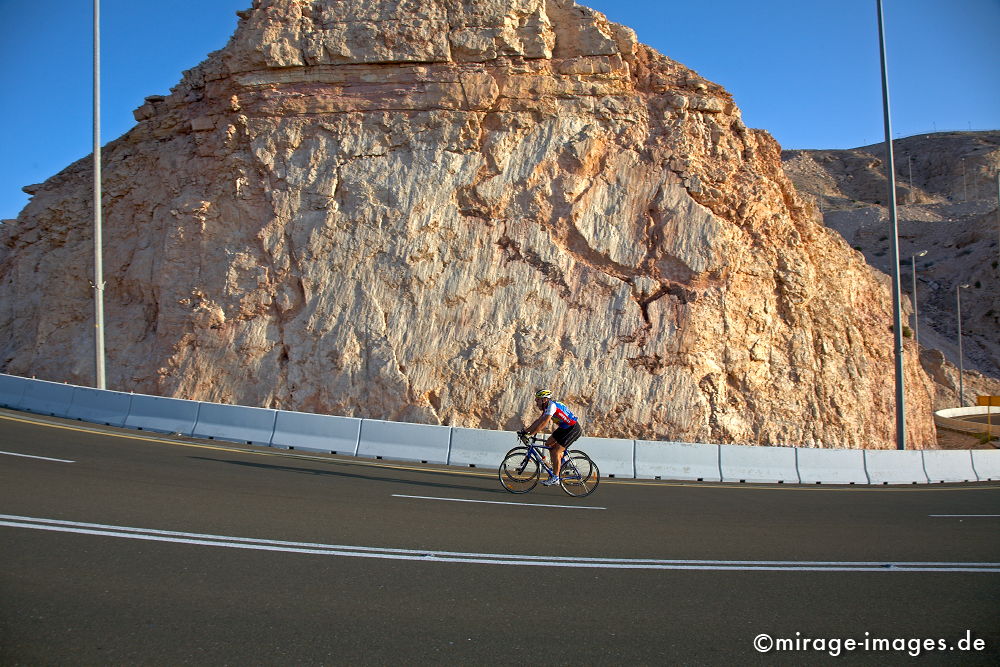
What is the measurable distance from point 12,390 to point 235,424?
24.3ft

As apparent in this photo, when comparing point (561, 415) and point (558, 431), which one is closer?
point (561, 415)

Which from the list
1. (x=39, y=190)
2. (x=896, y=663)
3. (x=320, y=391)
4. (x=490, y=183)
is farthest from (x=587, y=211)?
(x=39, y=190)

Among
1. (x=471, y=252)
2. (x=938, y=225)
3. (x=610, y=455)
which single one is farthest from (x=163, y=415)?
(x=938, y=225)

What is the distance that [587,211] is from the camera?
2034 cm

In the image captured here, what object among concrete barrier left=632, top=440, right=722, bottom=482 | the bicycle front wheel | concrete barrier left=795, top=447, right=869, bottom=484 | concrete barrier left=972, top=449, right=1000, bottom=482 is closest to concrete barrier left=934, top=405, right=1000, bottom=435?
concrete barrier left=972, top=449, right=1000, bottom=482

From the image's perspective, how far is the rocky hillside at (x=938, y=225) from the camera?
173 feet

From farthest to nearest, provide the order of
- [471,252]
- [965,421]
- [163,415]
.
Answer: [965,421]
[471,252]
[163,415]

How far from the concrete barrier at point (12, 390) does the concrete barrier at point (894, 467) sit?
2157 centimetres

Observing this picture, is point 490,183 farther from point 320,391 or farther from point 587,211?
point 320,391

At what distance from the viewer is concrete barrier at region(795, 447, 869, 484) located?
15.4 meters

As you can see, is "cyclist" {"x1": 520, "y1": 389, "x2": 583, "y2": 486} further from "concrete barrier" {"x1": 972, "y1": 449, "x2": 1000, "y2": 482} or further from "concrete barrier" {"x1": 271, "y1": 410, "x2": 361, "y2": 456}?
"concrete barrier" {"x1": 972, "y1": 449, "x2": 1000, "y2": 482}

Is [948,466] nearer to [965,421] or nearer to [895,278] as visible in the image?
[895,278]

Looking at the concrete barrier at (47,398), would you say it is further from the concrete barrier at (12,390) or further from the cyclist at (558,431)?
the cyclist at (558,431)

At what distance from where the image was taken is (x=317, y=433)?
1530 cm
